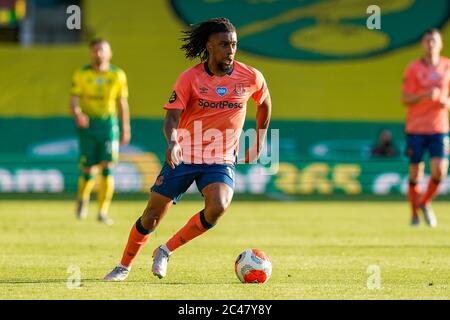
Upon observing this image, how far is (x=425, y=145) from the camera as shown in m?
15.3

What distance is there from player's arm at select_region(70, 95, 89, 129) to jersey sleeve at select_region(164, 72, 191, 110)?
6.94 meters

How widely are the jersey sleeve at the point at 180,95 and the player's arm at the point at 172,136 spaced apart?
0.04 meters

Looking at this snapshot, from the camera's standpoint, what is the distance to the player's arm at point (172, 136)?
8.74m

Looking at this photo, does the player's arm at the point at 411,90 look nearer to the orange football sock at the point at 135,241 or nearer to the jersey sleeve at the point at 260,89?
the jersey sleeve at the point at 260,89

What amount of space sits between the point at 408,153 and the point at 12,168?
10579mm

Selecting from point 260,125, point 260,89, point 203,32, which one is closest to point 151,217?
point 260,125

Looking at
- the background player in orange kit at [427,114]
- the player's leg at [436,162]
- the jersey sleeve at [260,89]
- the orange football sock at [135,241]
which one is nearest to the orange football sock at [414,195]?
the background player in orange kit at [427,114]

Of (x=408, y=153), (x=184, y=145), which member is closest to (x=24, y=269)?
(x=184, y=145)

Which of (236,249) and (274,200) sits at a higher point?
(236,249)

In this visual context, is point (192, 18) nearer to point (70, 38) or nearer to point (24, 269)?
point (70, 38)

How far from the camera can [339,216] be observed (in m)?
17.3

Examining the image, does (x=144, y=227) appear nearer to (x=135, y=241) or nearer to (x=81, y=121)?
(x=135, y=241)

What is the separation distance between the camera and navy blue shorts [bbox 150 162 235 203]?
9.01 meters
